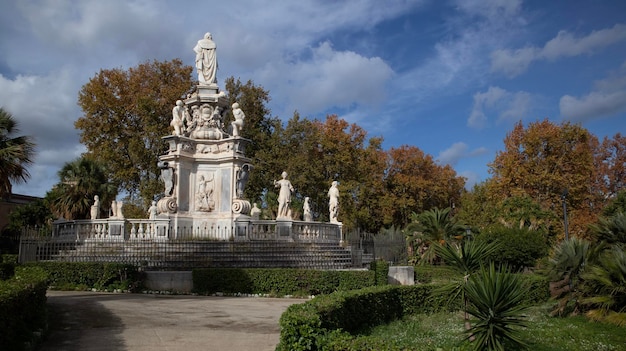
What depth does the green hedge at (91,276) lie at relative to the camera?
16531mm

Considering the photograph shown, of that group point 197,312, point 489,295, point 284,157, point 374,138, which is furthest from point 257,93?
point 489,295

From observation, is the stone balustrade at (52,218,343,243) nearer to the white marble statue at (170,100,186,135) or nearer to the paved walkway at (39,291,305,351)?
the white marble statue at (170,100,186,135)

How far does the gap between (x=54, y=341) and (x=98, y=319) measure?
2.01 meters

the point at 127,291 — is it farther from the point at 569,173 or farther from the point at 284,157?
the point at 569,173

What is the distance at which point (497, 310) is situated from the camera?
595cm

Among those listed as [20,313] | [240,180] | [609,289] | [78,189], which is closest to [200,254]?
[240,180]

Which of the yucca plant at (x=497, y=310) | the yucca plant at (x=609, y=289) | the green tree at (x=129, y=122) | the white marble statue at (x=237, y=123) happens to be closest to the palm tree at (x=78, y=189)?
the green tree at (x=129, y=122)

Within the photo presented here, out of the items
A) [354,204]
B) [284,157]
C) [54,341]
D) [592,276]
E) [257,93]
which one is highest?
[257,93]

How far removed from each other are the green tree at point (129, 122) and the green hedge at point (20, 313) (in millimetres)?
28026

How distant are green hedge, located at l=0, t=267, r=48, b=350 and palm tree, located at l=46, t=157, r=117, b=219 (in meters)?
21.8

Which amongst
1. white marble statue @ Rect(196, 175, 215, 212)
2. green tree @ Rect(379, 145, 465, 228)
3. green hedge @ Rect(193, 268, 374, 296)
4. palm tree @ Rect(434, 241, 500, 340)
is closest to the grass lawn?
palm tree @ Rect(434, 241, 500, 340)

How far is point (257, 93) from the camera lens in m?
41.6

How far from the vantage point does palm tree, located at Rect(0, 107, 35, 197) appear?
17.2 m

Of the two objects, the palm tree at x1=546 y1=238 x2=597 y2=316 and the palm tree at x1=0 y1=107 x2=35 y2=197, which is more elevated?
the palm tree at x1=0 y1=107 x2=35 y2=197
